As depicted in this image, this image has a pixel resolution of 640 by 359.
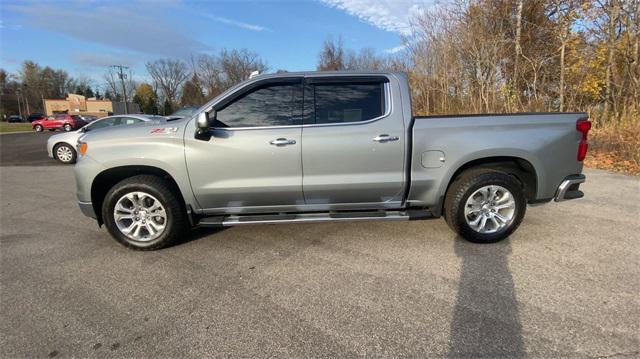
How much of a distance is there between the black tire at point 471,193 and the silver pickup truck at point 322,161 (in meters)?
0.01

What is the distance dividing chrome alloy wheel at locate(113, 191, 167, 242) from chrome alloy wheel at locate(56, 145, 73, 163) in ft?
29.0

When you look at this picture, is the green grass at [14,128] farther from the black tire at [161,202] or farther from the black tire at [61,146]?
the black tire at [161,202]

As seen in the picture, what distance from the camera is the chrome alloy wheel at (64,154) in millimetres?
10414

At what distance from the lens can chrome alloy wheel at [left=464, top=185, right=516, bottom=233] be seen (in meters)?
3.68

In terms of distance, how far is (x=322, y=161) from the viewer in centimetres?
353

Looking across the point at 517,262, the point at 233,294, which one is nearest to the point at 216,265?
the point at 233,294

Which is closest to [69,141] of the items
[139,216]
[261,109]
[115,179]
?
[115,179]

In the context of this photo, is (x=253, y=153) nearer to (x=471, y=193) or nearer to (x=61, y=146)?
(x=471, y=193)

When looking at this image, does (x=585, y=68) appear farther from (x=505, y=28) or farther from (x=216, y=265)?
(x=216, y=265)

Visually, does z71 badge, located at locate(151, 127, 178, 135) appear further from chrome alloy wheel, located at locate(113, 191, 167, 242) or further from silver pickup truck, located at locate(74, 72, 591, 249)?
chrome alloy wheel, located at locate(113, 191, 167, 242)

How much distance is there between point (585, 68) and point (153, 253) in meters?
15.9

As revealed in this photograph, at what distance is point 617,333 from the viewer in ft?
7.43

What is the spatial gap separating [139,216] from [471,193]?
369 centimetres

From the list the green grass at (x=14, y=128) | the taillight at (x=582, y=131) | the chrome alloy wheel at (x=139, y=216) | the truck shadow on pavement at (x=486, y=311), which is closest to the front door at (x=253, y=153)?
the chrome alloy wheel at (x=139, y=216)
